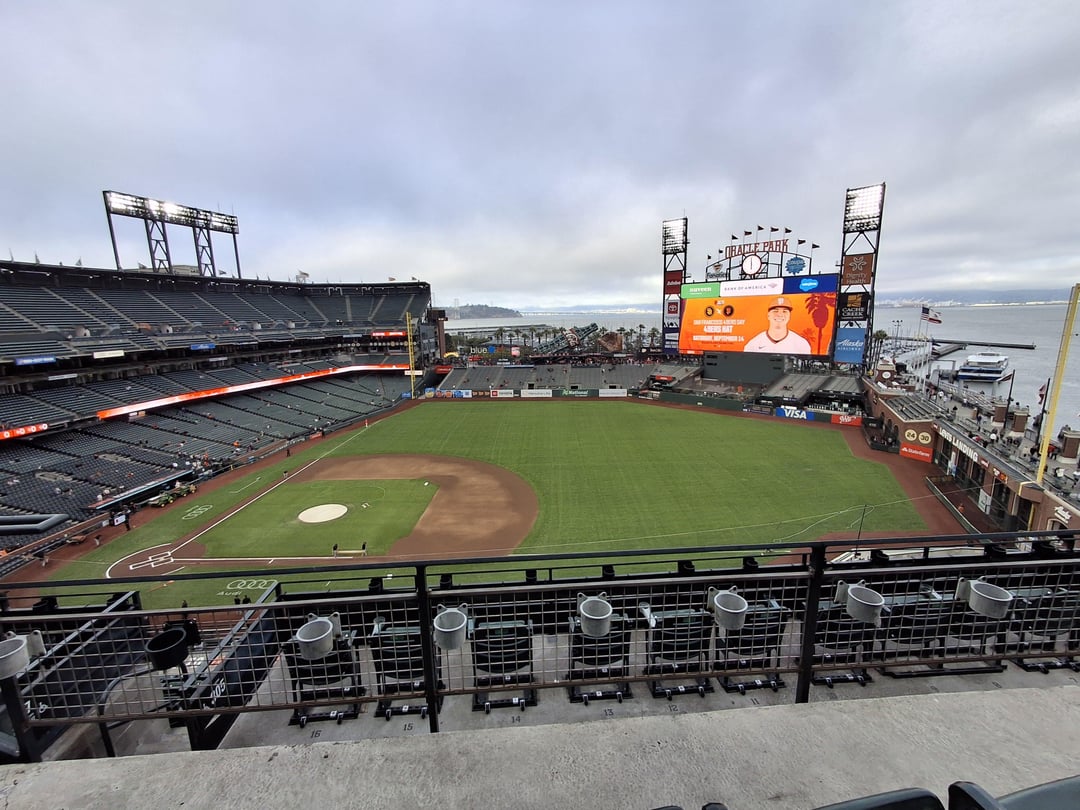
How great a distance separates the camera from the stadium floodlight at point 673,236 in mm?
55934

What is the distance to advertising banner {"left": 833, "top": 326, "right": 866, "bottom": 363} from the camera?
134 feet

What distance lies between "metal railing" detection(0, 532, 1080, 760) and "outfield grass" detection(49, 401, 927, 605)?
1352 cm

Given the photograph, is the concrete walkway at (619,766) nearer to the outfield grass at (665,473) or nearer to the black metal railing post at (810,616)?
the black metal railing post at (810,616)

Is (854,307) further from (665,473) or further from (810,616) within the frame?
(810,616)

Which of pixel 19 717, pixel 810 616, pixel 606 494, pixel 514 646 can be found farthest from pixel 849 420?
pixel 19 717

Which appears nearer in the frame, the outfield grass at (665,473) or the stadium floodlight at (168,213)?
the outfield grass at (665,473)

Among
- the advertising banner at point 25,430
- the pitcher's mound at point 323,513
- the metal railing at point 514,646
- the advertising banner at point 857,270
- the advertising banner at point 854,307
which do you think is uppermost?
the advertising banner at point 857,270

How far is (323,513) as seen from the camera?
24.6 m

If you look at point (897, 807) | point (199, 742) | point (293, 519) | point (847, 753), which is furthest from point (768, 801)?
point (293, 519)

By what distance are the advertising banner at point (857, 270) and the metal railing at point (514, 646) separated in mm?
42269

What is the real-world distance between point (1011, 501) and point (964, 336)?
15369 centimetres

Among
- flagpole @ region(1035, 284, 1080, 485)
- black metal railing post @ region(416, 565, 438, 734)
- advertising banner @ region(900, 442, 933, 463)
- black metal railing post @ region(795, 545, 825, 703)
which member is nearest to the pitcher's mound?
black metal railing post @ region(416, 565, 438, 734)

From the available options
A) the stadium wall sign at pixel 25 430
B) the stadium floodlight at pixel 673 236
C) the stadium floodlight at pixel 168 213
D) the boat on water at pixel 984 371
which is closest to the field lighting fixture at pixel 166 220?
the stadium floodlight at pixel 168 213

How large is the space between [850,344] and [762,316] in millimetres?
7703
